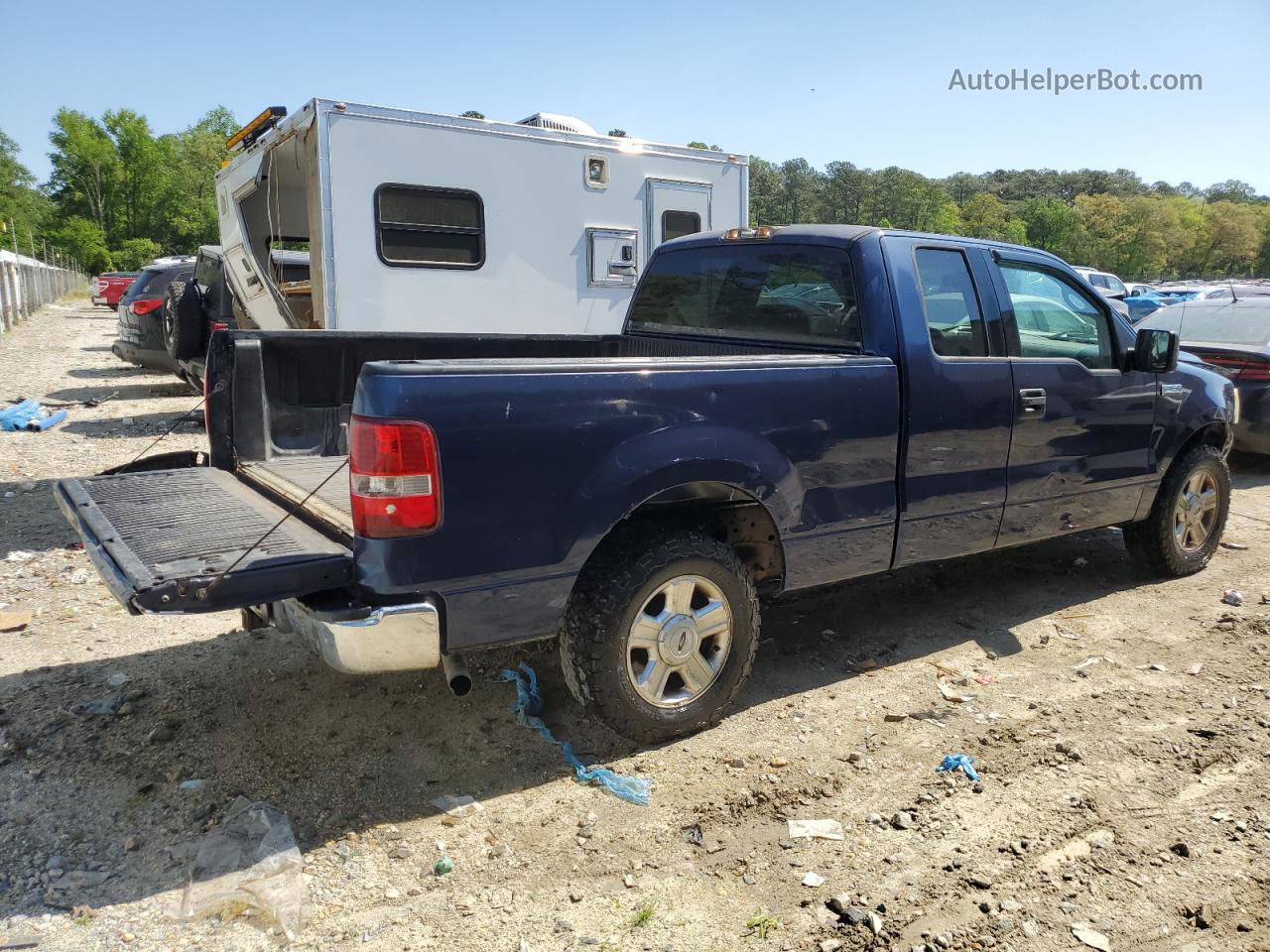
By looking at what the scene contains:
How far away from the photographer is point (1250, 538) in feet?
22.0

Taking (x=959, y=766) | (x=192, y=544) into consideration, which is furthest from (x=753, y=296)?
(x=192, y=544)

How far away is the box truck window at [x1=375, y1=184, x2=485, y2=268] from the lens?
717 cm

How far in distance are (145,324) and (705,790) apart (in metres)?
11.8

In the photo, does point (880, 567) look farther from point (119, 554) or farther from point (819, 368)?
point (119, 554)

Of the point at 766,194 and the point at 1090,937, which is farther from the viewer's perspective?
the point at 766,194

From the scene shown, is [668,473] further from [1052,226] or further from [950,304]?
[1052,226]

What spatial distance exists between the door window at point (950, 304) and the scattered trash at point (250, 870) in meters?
3.17

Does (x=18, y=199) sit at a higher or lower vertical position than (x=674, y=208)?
higher

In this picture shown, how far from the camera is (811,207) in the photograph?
11719cm

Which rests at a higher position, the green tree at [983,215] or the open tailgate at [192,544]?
the green tree at [983,215]

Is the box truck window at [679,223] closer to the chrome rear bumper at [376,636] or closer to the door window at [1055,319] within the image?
the door window at [1055,319]

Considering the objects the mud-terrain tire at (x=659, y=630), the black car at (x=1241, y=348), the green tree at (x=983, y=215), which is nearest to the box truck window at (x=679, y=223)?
the black car at (x=1241, y=348)

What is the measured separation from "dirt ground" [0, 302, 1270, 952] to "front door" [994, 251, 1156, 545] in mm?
669

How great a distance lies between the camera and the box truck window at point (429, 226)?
717cm
